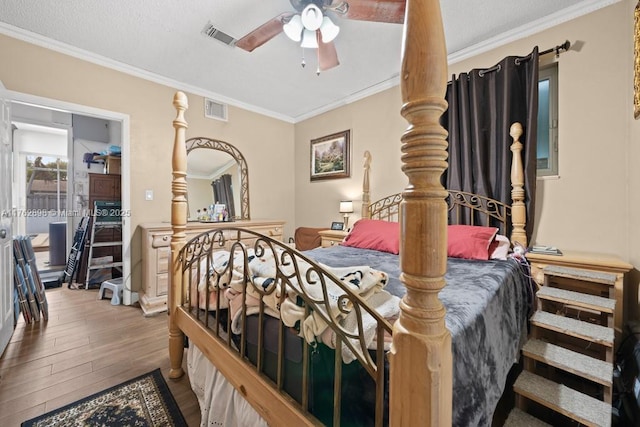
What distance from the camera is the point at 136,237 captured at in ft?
9.48

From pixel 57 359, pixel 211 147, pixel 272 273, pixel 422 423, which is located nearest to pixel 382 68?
pixel 211 147

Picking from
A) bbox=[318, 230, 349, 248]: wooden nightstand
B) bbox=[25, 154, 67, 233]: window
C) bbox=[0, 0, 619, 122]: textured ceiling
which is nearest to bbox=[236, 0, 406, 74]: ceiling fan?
bbox=[0, 0, 619, 122]: textured ceiling

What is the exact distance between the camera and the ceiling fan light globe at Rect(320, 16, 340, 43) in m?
1.80

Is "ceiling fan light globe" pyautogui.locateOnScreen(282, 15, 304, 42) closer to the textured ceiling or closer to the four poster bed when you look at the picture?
the textured ceiling

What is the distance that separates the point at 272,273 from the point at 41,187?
598 cm

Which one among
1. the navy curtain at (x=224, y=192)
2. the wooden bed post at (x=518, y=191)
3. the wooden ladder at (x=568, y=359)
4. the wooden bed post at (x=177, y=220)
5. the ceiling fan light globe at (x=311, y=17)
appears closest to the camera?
the wooden ladder at (x=568, y=359)

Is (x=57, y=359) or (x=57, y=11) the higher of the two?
(x=57, y=11)

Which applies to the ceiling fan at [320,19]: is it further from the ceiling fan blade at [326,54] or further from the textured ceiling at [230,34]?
the textured ceiling at [230,34]

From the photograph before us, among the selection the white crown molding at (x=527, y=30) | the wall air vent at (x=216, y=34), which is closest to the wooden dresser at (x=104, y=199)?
the wall air vent at (x=216, y=34)

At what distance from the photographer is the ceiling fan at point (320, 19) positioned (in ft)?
5.24

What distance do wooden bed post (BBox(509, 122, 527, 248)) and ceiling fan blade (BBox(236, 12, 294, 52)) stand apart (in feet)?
6.45

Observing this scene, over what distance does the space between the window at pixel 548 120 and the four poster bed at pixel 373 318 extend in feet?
2.66

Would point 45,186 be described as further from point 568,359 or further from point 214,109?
point 568,359

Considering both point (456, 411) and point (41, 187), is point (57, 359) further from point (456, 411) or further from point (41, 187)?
point (41, 187)
